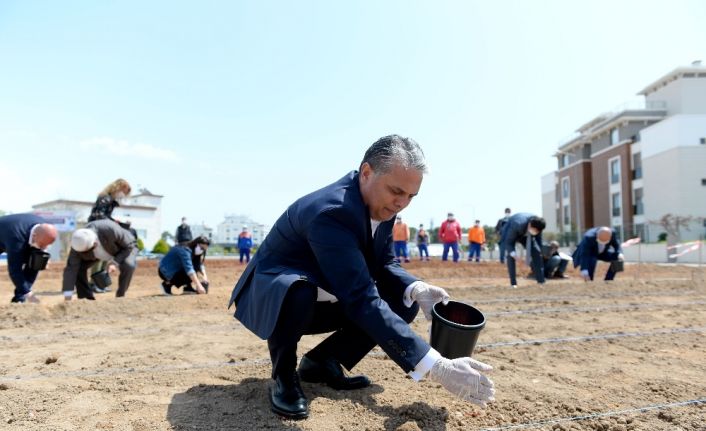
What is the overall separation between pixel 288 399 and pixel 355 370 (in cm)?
80

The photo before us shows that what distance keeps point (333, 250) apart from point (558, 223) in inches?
1834

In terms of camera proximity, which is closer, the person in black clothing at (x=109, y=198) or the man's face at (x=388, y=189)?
the man's face at (x=388, y=189)

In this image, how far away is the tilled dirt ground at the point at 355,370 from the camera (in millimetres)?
2080

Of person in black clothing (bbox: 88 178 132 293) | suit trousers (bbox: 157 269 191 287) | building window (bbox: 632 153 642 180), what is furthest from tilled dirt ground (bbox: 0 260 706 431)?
building window (bbox: 632 153 642 180)

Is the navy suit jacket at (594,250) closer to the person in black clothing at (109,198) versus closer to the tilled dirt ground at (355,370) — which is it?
the tilled dirt ground at (355,370)

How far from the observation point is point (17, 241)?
17.9 ft

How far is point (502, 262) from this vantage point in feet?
46.2

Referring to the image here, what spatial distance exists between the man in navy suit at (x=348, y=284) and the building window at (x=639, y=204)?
3572 centimetres

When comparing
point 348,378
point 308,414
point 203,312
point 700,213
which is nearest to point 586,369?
point 348,378

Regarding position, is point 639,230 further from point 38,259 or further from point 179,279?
point 38,259

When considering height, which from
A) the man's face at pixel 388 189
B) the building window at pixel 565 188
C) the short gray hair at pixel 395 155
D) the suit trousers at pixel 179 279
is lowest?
the suit trousers at pixel 179 279

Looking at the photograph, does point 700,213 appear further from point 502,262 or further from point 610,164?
point 502,262

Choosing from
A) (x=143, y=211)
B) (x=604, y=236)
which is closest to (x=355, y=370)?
(x=604, y=236)

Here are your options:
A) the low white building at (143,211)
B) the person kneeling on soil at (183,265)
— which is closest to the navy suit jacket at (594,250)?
the person kneeling on soil at (183,265)
